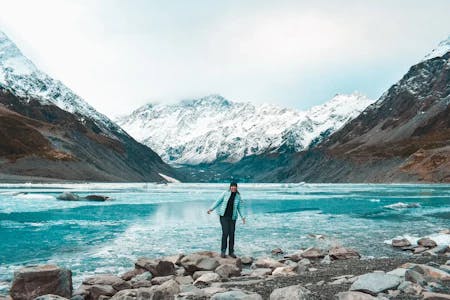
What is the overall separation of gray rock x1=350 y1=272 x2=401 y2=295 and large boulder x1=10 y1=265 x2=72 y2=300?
892cm

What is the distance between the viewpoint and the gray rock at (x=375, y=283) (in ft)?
42.6

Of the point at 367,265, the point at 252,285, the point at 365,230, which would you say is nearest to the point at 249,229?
the point at 365,230

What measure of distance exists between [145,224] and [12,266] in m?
20.2

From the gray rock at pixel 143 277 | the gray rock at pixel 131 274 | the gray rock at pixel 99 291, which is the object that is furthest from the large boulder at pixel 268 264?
the gray rock at pixel 99 291

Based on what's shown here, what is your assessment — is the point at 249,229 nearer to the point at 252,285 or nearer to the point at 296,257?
the point at 296,257

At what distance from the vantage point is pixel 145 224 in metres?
42.6

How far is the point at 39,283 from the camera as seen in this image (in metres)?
16.1

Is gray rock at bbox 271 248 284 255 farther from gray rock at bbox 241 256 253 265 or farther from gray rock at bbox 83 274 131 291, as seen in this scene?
gray rock at bbox 83 274 131 291

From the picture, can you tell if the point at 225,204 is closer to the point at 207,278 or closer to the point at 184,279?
the point at 184,279

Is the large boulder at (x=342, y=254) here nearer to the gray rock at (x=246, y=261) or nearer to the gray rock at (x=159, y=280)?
the gray rock at (x=246, y=261)

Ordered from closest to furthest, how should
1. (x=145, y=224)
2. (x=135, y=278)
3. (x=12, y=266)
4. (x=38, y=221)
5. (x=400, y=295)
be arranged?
(x=400, y=295), (x=135, y=278), (x=12, y=266), (x=145, y=224), (x=38, y=221)

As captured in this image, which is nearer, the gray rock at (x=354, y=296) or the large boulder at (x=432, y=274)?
the gray rock at (x=354, y=296)

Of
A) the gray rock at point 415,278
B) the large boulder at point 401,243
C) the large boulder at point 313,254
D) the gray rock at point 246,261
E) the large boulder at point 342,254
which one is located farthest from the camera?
the large boulder at point 401,243

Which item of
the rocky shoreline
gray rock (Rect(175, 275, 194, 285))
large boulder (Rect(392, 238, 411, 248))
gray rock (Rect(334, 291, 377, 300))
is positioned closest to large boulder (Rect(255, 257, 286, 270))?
the rocky shoreline
